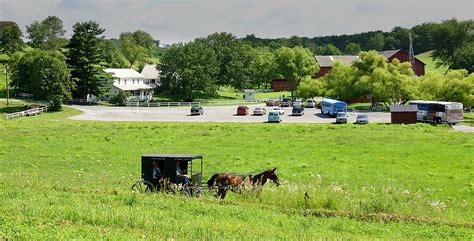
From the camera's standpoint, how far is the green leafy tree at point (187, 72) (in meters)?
107

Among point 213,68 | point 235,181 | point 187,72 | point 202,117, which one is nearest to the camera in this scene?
point 235,181

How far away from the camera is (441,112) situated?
199ft

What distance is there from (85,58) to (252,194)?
8645 centimetres

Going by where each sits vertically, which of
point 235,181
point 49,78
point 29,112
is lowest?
point 29,112

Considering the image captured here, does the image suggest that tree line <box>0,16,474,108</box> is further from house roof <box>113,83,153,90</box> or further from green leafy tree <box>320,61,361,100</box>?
house roof <box>113,83,153,90</box>

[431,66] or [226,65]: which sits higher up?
[431,66]

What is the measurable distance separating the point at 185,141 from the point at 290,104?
5901 centimetres

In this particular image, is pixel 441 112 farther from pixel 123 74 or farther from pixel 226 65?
pixel 123 74

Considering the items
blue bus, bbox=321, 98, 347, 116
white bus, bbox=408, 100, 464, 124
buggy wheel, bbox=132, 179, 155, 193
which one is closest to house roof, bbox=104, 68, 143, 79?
blue bus, bbox=321, 98, 347, 116

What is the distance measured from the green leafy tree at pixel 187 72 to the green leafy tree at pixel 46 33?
228 ft

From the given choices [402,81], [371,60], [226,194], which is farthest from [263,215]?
[371,60]

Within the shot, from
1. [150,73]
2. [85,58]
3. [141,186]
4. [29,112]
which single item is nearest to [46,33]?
[150,73]

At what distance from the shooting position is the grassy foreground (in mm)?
12703

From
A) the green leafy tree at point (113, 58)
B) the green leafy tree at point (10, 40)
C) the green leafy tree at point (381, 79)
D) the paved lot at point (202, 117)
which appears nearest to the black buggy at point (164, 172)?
the paved lot at point (202, 117)
